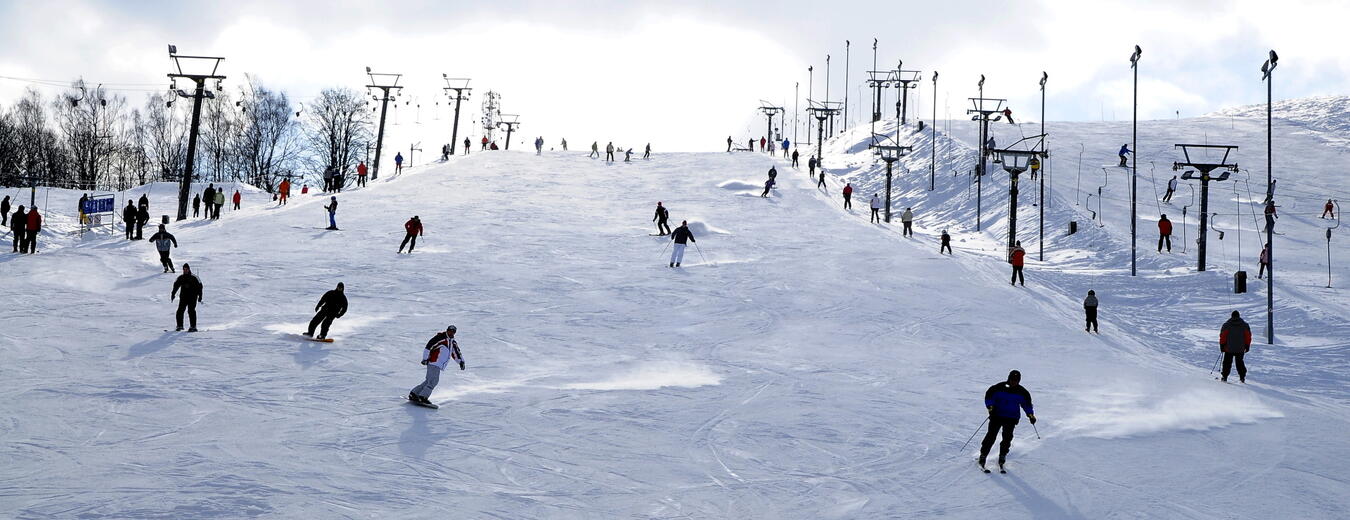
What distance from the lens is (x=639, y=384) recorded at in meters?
16.3

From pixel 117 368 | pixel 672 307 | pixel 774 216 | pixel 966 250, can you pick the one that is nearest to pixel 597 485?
pixel 117 368

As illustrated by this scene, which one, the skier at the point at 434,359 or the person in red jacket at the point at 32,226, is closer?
the skier at the point at 434,359

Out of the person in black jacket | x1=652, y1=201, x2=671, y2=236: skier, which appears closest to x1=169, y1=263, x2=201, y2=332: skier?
the person in black jacket

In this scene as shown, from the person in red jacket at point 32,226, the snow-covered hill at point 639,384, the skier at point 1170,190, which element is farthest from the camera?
the skier at point 1170,190

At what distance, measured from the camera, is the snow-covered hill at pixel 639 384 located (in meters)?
11.4

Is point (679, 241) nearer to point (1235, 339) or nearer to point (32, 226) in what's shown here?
point (1235, 339)

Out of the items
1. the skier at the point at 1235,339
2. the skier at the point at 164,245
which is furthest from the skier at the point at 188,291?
the skier at the point at 1235,339

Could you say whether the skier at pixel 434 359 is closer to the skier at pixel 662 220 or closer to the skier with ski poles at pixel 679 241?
the skier with ski poles at pixel 679 241

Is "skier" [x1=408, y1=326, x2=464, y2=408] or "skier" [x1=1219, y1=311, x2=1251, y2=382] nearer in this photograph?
"skier" [x1=408, y1=326, x2=464, y2=408]

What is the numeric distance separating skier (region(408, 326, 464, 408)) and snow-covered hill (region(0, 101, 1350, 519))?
34 centimetres

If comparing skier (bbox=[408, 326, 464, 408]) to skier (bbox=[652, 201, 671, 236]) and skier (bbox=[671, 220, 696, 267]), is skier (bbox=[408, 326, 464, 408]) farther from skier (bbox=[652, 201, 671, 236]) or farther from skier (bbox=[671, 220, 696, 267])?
skier (bbox=[652, 201, 671, 236])

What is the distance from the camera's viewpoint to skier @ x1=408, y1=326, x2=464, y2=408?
14023mm

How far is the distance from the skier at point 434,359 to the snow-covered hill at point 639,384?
344 mm

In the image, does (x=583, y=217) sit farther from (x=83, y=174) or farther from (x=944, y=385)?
(x=83, y=174)
